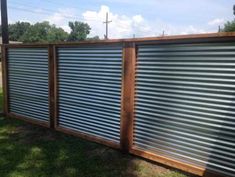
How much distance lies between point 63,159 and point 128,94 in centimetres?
142

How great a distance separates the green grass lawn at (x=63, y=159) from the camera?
Result: 4254 mm

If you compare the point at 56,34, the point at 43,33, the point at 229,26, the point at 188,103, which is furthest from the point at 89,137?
the point at 43,33

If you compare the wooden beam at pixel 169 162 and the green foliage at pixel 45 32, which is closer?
the wooden beam at pixel 169 162

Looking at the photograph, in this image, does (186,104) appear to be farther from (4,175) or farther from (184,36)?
(4,175)

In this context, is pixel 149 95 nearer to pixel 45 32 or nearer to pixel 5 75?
pixel 5 75

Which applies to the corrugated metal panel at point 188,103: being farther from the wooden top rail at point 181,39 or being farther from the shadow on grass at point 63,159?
the shadow on grass at point 63,159

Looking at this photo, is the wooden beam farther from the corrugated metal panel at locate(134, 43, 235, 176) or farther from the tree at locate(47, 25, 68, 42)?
the tree at locate(47, 25, 68, 42)

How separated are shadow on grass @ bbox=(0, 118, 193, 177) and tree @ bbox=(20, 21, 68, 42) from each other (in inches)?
2611

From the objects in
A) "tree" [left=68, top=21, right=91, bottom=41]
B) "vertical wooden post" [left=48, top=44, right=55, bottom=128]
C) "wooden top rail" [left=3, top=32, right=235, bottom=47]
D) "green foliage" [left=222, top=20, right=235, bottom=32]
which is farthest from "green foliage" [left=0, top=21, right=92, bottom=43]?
"wooden top rail" [left=3, top=32, right=235, bottom=47]

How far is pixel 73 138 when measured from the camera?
574 cm

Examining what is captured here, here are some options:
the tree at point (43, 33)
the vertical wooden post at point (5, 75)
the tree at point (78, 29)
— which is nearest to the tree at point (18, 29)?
the tree at point (43, 33)

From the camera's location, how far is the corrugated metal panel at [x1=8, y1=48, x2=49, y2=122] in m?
6.50

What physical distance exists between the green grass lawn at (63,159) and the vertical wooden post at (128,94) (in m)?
0.31

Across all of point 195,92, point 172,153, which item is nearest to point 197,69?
point 195,92
